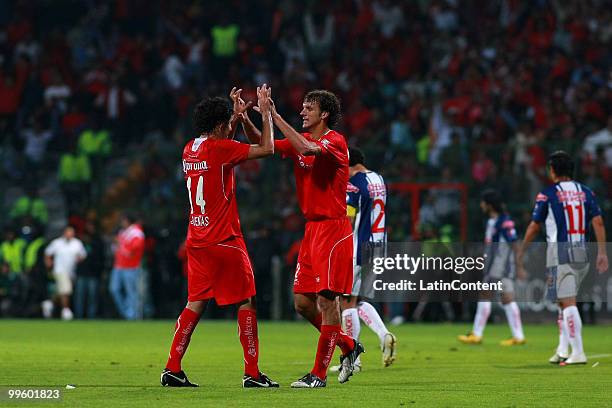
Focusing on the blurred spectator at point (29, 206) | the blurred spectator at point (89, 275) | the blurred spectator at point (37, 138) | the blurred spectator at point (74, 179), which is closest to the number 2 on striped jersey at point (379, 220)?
the blurred spectator at point (89, 275)

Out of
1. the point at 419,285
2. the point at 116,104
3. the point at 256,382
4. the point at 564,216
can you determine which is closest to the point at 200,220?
the point at 256,382

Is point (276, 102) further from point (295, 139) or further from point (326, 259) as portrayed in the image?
point (295, 139)

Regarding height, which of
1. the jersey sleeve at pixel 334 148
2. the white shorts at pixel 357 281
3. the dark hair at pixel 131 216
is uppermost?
the dark hair at pixel 131 216

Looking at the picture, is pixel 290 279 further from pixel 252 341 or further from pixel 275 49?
pixel 252 341

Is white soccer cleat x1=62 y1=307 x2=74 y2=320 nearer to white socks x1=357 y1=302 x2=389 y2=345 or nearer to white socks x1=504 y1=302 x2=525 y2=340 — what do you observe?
white socks x1=504 y1=302 x2=525 y2=340

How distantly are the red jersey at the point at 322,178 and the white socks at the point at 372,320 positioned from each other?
2.74 m

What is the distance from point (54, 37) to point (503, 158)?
1307 centimetres

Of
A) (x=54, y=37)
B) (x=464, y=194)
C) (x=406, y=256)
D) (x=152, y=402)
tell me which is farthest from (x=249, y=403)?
(x=54, y=37)

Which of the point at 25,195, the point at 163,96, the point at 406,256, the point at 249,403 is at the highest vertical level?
the point at 163,96

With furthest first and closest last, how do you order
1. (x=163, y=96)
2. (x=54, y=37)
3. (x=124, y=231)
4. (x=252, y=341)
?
(x=54, y=37)
(x=163, y=96)
(x=124, y=231)
(x=252, y=341)

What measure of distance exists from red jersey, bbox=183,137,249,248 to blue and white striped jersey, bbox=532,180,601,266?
4776 mm

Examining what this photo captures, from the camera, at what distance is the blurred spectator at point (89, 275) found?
92.1 feet

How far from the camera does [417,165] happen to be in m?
25.8

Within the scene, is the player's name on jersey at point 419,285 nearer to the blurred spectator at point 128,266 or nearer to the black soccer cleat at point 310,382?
the black soccer cleat at point 310,382
